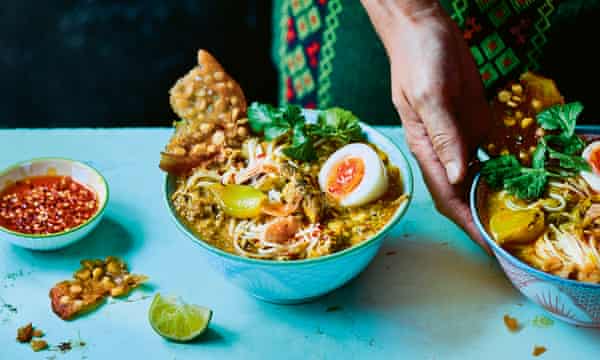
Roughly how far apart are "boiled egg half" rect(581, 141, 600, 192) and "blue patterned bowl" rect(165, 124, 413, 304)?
498 mm

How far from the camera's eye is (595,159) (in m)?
1.83

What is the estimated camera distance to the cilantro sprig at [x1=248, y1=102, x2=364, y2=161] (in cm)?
191

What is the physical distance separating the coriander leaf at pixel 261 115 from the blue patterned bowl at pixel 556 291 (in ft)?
2.16

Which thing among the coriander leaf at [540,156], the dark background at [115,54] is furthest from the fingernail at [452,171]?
the dark background at [115,54]

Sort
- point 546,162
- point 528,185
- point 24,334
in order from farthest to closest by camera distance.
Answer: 1. point 546,162
2. point 528,185
3. point 24,334

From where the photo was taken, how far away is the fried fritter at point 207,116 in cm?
190

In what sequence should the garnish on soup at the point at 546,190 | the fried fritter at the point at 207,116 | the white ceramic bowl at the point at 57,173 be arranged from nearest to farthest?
1. the garnish on soup at the point at 546,190
2. the white ceramic bowl at the point at 57,173
3. the fried fritter at the point at 207,116

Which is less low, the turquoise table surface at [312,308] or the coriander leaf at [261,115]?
the coriander leaf at [261,115]

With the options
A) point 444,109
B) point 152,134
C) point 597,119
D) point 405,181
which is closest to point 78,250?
point 152,134

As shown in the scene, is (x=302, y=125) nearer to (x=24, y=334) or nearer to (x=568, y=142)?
(x=568, y=142)

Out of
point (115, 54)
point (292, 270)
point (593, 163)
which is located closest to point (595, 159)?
point (593, 163)

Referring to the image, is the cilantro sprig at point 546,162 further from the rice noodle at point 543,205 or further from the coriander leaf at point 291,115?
the coriander leaf at point 291,115

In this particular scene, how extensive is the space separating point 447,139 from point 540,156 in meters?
0.26

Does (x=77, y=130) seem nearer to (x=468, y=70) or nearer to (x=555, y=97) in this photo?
(x=468, y=70)
